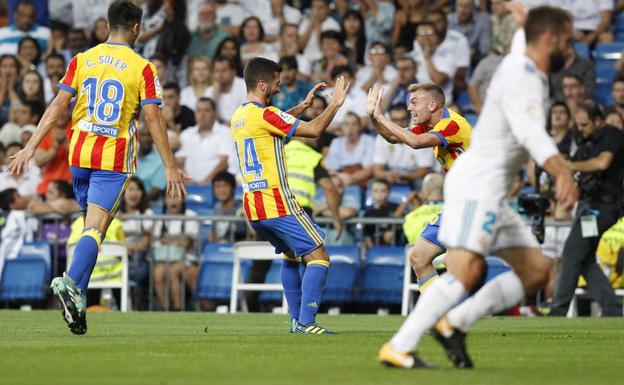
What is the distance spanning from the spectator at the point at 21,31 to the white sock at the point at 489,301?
1594 cm

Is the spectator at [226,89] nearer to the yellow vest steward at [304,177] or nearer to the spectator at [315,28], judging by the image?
the spectator at [315,28]

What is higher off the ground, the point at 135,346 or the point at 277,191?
the point at 277,191

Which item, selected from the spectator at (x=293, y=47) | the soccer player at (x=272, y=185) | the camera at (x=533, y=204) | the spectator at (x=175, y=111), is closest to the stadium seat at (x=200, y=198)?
the spectator at (x=175, y=111)

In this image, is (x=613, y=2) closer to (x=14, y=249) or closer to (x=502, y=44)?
(x=502, y=44)

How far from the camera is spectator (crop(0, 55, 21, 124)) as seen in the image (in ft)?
70.7

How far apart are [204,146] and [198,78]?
1.58 metres

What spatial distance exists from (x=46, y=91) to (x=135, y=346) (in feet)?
42.4

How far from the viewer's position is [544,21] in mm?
7488

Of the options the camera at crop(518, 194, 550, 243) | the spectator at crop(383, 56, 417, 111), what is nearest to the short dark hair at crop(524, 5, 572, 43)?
the camera at crop(518, 194, 550, 243)

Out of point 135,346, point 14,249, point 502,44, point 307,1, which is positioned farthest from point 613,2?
point 135,346

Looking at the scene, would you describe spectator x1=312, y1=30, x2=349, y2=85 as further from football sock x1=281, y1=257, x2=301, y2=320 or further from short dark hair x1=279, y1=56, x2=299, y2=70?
football sock x1=281, y1=257, x2=301, y2=320

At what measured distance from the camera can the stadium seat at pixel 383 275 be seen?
17.7 m

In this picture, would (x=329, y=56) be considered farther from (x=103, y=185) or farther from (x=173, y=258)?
(x=103, y=185)

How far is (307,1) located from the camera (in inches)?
907
